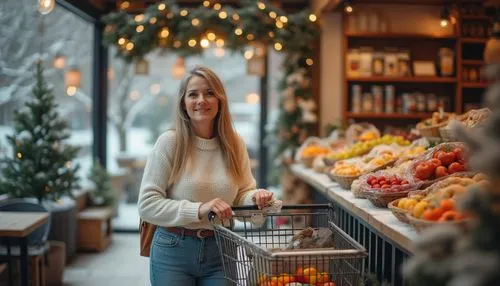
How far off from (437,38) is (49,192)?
178 inches

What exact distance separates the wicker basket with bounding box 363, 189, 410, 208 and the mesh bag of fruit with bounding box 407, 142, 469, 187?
4.4 inches

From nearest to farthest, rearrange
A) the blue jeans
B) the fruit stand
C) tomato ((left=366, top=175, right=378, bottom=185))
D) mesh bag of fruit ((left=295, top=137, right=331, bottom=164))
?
the fruit stand, the blue jeans, tomato ((left=366, top=175, right=378, bottom=185)), mesh bag of fruit ((left=295, top=137, right=331, bottom=164))

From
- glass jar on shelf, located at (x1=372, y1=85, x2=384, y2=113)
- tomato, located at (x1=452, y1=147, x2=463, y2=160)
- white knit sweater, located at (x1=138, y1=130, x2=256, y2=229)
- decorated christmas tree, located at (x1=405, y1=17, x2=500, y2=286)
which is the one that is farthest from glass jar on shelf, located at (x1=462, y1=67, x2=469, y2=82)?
decorated christmas tree, located at (x1=405, y1=17, x2=500, y2=286)

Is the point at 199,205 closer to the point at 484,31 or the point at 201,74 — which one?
the point at 201,74

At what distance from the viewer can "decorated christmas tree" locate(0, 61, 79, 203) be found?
533 centimetres

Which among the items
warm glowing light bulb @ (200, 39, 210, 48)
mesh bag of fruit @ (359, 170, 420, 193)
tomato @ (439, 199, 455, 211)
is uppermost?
warm glowing light bulb @ (200, 39, 210, 48)

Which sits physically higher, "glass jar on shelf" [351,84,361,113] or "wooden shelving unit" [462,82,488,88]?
"wooden shelving unit" [462,82,488,88]

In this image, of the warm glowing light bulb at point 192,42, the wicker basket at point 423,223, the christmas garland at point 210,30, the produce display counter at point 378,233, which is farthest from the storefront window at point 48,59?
the wicker basket at point 423,223

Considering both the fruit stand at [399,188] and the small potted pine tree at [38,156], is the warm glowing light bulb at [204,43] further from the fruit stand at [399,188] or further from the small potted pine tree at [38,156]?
the fruit stand at [399,188]

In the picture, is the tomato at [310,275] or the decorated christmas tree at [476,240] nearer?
the decorated christmas tree at [476,240]

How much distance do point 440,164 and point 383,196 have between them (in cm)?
34

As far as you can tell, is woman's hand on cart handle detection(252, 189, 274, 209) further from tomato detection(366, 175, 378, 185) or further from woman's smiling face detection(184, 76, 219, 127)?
tomato detection(366, 175, 378, 185)

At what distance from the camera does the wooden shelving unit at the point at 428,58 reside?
23.3 feet

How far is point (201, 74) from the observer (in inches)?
104
